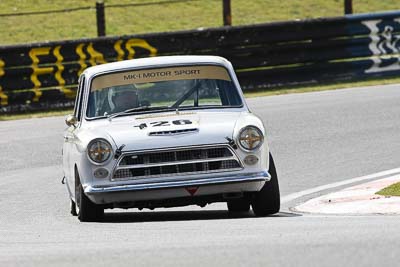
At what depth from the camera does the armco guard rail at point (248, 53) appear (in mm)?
20938

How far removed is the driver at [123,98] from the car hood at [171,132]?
57 cm

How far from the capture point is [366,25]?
23.5 m

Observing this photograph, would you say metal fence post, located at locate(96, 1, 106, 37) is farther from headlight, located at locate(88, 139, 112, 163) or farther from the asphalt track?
headlight, located at locate(88, 139, 112, 163)

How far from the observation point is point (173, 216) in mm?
11023

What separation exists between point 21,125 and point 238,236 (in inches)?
439

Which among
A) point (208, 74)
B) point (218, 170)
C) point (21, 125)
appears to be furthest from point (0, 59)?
point (218, 170)

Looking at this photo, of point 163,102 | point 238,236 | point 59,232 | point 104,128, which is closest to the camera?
point 238,236

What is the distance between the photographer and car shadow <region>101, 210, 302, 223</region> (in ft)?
34.7

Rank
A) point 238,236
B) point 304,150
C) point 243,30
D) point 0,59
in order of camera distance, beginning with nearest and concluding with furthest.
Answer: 1. point 238,236
2. point 304,150
3. point 0,59
4. point 243,30

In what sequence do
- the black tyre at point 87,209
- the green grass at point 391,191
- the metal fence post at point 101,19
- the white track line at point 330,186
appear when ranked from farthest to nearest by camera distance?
the metal fence post at point 101,19, the white track line at point 330,186, the green grass at point 391,191, the black tyre at point 87,209

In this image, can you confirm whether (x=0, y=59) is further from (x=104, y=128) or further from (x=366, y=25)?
(x=104, y=128)

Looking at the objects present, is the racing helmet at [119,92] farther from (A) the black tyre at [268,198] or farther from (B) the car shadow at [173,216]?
(A) the black tyre at [268,198]

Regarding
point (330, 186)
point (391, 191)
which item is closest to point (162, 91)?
point (391, 191)

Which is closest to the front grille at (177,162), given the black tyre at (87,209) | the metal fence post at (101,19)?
the black tyre at (87,209)
